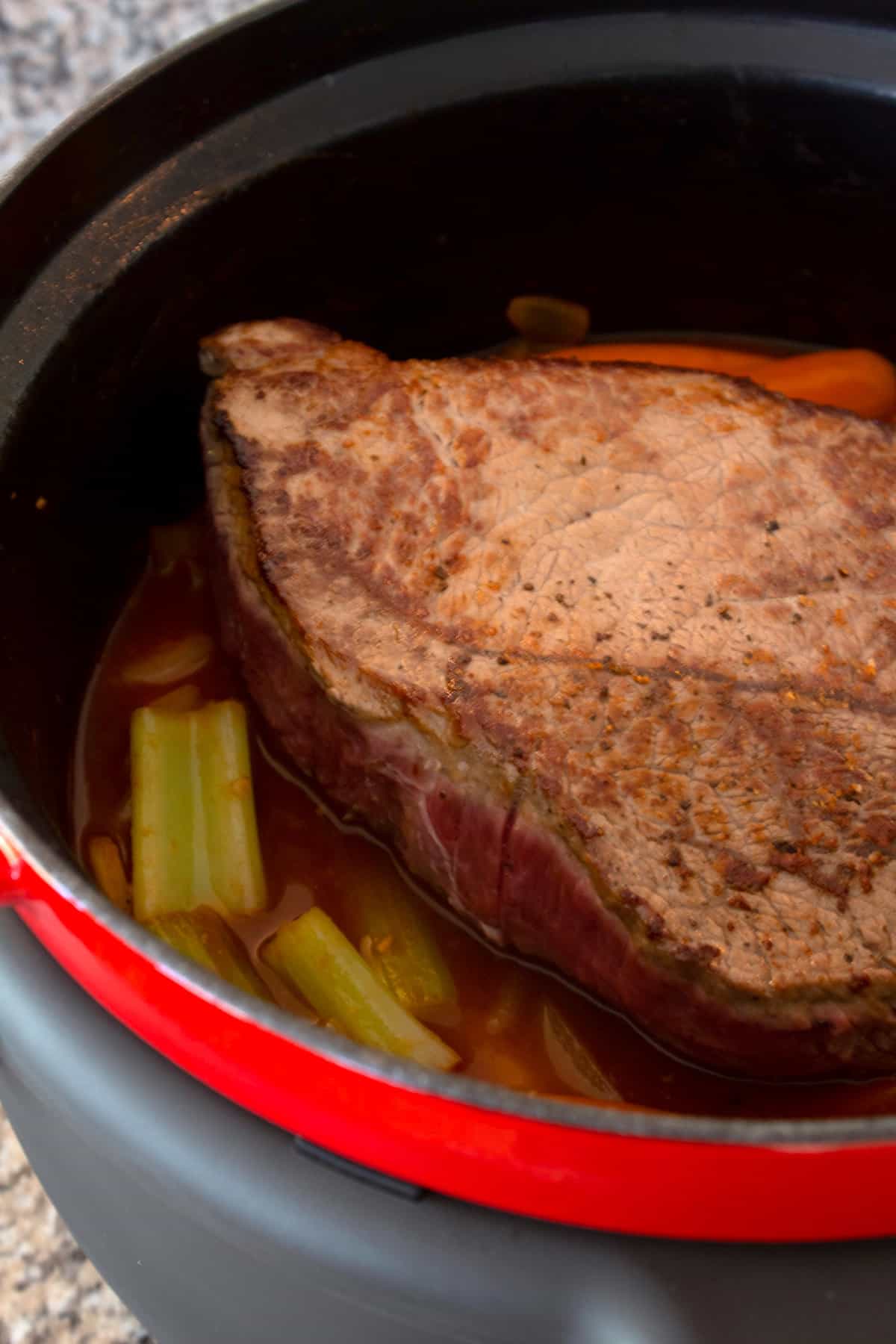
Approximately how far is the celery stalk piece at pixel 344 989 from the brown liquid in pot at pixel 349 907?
4 centimetres

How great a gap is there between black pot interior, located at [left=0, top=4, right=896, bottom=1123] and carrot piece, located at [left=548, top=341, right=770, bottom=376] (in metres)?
0.07

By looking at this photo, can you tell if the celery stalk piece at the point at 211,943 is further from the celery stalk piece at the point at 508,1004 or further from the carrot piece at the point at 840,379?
the carrot piece at the point at 840,379

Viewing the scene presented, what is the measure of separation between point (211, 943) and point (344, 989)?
16 cm

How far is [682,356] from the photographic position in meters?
2.06

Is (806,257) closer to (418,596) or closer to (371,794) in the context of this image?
(418,596)

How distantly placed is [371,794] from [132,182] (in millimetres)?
820

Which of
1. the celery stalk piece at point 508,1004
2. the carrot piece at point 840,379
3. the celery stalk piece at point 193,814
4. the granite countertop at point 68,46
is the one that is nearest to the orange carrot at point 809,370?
the carrot piece at point 840,379

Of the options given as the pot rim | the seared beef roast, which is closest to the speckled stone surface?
the seared beef roast

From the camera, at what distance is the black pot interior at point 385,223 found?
156 centimetres

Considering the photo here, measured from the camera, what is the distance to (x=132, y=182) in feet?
5.37

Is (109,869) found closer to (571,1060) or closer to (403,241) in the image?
(571,1060)

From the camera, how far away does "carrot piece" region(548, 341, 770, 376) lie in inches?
81.1

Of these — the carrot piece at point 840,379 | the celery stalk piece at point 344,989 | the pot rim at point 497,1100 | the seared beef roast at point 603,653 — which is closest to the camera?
the pot rim at point 497,1100

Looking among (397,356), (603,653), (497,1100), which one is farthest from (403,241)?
(497,1100)
